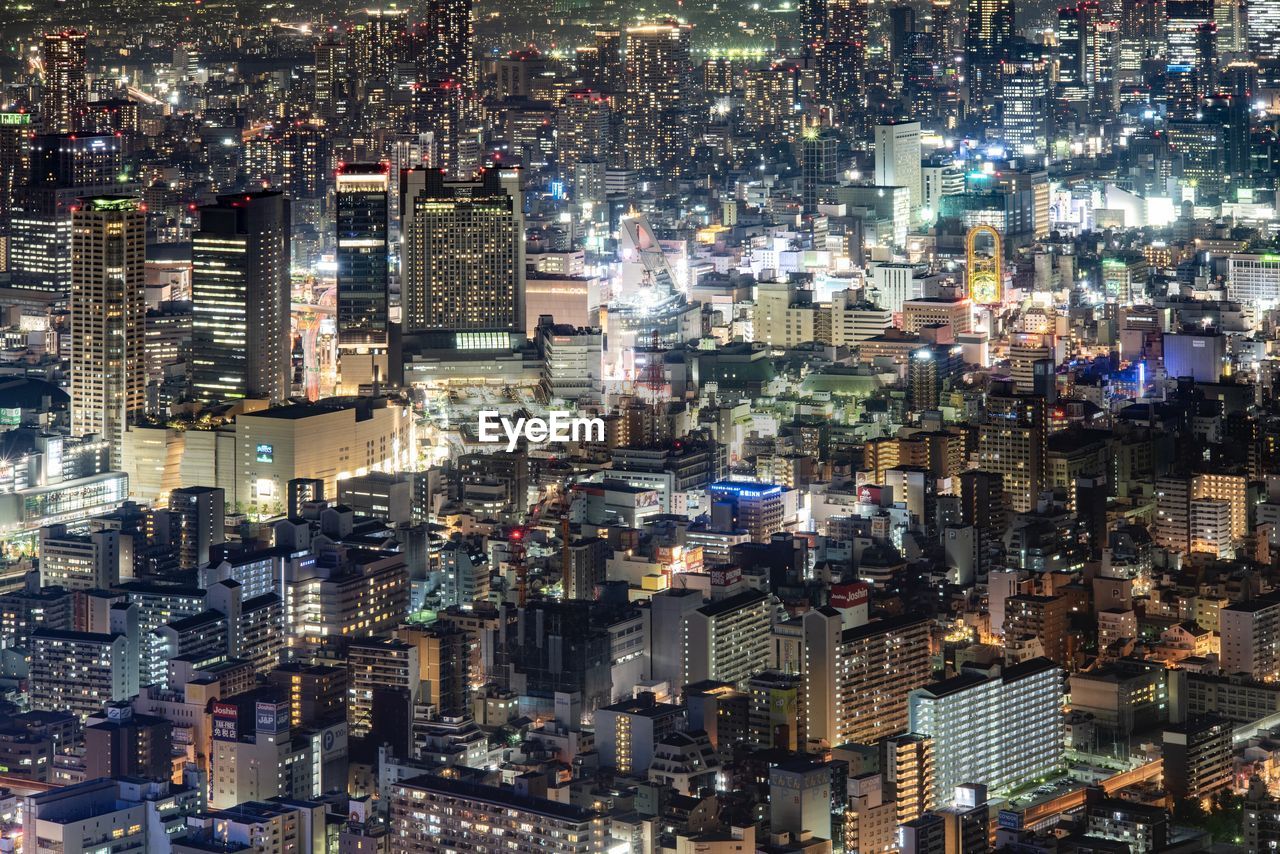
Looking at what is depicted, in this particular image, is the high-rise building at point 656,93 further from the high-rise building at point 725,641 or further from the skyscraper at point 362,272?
the high-rise building at point 725,641

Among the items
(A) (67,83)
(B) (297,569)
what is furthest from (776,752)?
(A) (67,83)

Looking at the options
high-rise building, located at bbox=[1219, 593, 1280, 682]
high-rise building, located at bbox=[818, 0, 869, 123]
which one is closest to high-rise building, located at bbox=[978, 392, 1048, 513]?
high-rise building, located at bbox=[1219, 593, 1280, 682]

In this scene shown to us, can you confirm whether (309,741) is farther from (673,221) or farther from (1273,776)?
(673,221)

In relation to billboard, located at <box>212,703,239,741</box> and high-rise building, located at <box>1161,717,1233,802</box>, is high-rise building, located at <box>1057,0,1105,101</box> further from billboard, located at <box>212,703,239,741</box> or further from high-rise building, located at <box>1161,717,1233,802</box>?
billboard, located at <box>212,703,239,741</box>

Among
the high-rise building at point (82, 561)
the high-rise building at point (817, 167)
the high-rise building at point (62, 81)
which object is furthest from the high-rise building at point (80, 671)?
the high-rise building at point (817, 167)

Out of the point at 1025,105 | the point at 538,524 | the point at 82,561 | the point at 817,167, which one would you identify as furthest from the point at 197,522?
the point at 1025,105
